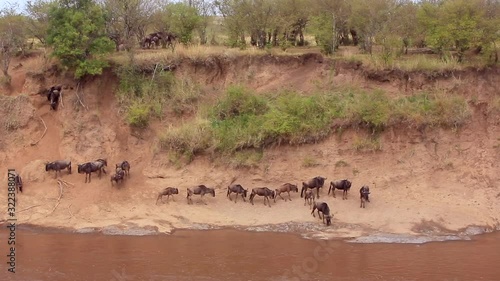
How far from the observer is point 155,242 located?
18641mm

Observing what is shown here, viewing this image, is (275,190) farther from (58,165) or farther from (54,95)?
(54,95)

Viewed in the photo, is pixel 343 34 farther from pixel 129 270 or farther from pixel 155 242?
pixel 129 270

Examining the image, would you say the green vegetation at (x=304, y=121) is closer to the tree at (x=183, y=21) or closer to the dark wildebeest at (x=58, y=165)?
the dark wildebeest at (x=58, y=165)

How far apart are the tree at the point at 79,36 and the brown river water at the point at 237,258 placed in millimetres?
7540

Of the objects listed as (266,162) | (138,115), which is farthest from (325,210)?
(138,115)

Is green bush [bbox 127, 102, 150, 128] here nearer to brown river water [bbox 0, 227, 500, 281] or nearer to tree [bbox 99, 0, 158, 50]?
tree [bbox 99, 0, 158, 50]

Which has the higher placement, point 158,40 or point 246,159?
point 158,40

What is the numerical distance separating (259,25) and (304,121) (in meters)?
6.59

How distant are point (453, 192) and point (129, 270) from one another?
1152 centimetres

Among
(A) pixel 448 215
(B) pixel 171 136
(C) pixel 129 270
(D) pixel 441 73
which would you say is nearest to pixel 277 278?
(C) pixel 129 270

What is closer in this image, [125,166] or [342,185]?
[342,185]

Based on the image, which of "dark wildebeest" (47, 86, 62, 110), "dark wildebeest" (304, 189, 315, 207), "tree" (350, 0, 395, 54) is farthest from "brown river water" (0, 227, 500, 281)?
"tree" (350, 0, 395, 54)

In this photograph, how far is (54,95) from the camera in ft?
81.0

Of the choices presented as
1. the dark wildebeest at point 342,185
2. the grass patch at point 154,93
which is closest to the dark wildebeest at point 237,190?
the dark wildebeest at point 342,185
